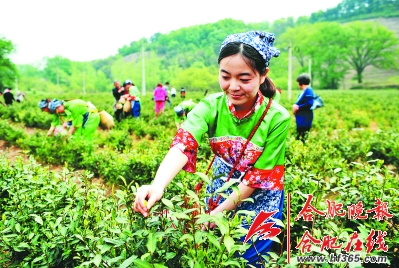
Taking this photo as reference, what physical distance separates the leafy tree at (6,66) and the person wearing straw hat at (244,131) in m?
43.8

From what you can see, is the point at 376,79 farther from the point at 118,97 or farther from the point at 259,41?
the point at 259,41

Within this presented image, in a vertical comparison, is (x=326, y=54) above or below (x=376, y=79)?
above

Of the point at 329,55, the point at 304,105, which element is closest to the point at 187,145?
the point at 304,105

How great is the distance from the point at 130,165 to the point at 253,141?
3.47m

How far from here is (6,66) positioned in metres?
39.2

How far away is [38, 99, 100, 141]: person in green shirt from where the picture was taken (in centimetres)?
632

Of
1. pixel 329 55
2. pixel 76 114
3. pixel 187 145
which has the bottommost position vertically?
pixel 76 114

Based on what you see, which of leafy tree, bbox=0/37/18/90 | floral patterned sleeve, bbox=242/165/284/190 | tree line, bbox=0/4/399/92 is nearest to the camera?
floral patterned sleeve, bbox=242/165/284/190

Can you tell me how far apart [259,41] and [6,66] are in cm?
4523

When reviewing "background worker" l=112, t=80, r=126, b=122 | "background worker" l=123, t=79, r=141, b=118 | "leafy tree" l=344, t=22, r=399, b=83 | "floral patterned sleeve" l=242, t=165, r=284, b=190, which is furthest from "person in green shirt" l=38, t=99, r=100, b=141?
"leafy tree" l=344, t=22, r=399, b=83

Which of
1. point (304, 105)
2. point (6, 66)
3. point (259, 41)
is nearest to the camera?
point (259, 41)

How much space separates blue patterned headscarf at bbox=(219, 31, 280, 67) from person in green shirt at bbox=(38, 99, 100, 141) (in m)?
5.45

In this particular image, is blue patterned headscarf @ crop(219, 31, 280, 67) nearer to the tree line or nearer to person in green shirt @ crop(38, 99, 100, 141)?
person in green shirt @ crop(38, 99, 100, 141)

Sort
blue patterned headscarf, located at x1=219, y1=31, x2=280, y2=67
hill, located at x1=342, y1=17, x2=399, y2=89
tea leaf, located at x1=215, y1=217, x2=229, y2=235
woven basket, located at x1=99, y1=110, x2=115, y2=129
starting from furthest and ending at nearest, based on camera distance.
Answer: hill, located at x1=342, y1=17, x2=399, y2=89, woven basket, located at x1=99, y1=110, x2=115, y2=129, blue patterned headscarf, located at x1=219, y1=31, x2=280, y2=67, tea leaf, located at x1=215, y1=217, x2=229, y2=235
